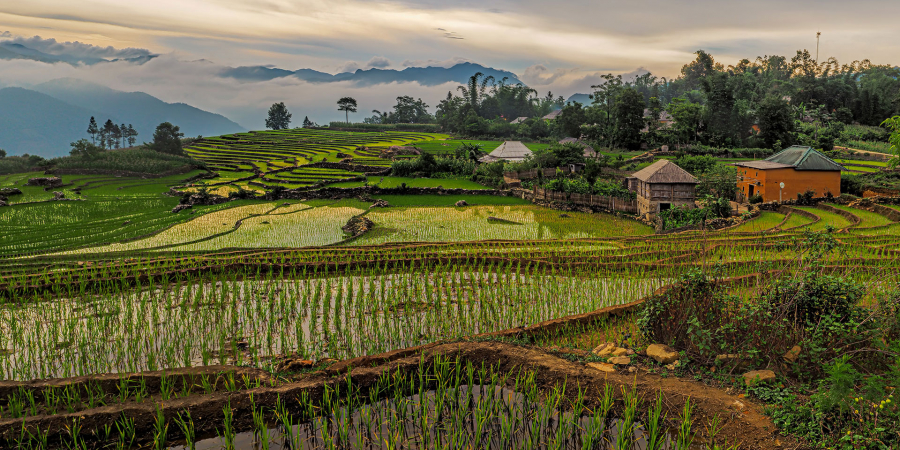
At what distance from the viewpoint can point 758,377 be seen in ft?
18.6

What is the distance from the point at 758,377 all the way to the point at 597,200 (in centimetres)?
1853

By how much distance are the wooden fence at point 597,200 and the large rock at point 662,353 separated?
55.5 feet

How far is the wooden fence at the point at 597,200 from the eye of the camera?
891 inches

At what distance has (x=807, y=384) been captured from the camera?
18.3ft

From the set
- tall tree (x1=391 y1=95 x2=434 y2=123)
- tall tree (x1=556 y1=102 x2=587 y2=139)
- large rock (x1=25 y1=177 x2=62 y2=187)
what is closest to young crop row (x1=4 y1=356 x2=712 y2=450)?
large rock (x1=25 y1=177 x2=62 y2=187)

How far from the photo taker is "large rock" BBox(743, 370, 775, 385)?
565cm

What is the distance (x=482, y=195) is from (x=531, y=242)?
1395 centimetres

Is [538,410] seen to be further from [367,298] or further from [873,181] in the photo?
[873,181]

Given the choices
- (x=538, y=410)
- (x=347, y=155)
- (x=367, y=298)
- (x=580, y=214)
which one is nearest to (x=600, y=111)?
(x=347, y=155)

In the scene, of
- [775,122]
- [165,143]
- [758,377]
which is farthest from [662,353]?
[165,143]

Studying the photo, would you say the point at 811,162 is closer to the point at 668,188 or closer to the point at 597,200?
the point at 668,188

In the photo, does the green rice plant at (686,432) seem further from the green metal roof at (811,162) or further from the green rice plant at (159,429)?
the green metal roof at (811,162)

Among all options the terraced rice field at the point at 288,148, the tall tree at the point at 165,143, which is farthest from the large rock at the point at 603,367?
the tall tree at the point at 165,143

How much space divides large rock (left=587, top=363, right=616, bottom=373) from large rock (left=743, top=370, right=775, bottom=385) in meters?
1.49
